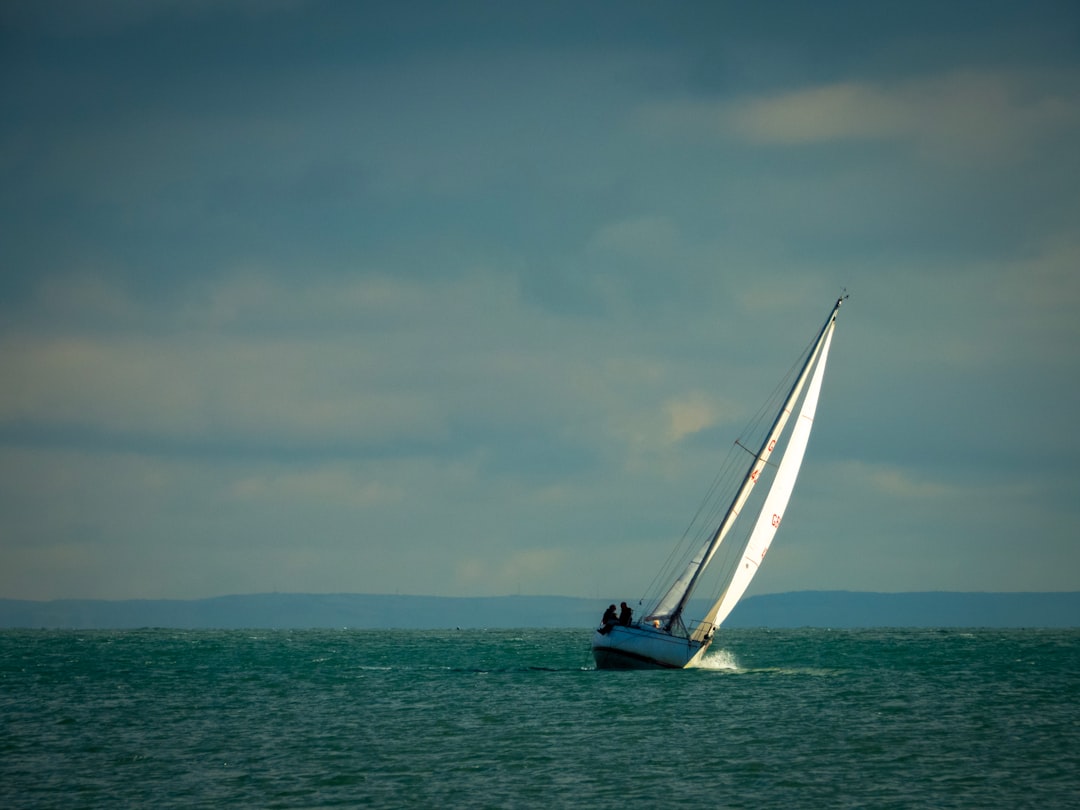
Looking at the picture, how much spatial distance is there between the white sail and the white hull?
1.36m

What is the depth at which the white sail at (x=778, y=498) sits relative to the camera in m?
58.9

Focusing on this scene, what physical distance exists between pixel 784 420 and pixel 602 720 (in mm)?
20879

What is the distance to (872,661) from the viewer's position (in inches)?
3590

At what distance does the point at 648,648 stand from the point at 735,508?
771 centimetres

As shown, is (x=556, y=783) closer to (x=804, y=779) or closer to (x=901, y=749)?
(x=804, y=779)

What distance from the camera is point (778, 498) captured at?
5966 centimetres

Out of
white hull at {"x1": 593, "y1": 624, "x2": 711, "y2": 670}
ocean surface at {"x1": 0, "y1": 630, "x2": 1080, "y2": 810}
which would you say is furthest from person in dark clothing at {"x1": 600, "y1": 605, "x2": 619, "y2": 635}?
ocean surface at {"x1": 0, "y1": 630, "x2": 1080, "y2": 810}

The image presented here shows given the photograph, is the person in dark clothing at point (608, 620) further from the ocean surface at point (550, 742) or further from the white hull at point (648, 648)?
the ocean surface at point (550, 742)

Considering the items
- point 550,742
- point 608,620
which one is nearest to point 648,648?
point 608,620

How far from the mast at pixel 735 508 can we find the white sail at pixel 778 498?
0.52m

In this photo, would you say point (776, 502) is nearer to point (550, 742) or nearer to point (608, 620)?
Result: point (608, 620)

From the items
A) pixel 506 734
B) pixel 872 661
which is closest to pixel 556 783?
pixel 506 734

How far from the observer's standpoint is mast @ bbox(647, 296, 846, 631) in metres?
58.6

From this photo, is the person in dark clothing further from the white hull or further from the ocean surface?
the ocean surface
